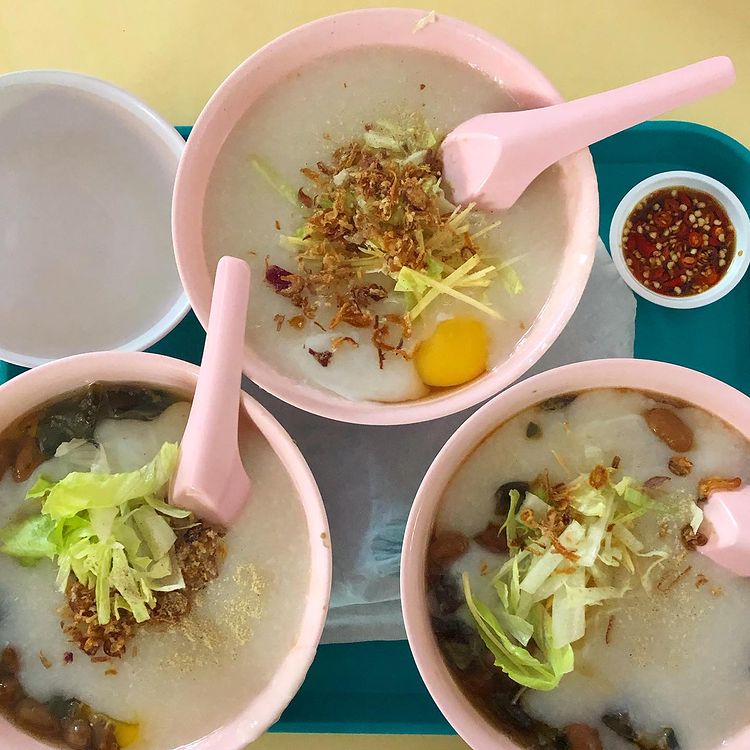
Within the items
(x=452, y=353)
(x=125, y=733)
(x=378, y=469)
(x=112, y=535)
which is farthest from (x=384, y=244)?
(x=125, y=733)

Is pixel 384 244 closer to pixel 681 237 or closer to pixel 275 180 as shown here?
pixel 275 180

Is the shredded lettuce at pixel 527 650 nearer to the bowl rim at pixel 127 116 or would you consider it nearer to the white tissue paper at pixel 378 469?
the white tissue paper at pixel 378 469

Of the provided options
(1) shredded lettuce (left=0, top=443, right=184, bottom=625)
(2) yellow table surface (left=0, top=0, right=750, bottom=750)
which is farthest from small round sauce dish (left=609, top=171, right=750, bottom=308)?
(1) shredded lettuce (left=0, top=443, right=184, bottom=625)

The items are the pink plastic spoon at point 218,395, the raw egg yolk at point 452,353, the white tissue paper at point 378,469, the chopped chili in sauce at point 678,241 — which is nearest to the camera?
the pink plastic spoon at point 218,395

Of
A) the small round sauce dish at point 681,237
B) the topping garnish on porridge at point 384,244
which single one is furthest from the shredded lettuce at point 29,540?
the small round sauce dish at point 681,237

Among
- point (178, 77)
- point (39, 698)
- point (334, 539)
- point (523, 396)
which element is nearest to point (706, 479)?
point (523, 396)

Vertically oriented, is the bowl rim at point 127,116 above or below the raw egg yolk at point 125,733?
above
